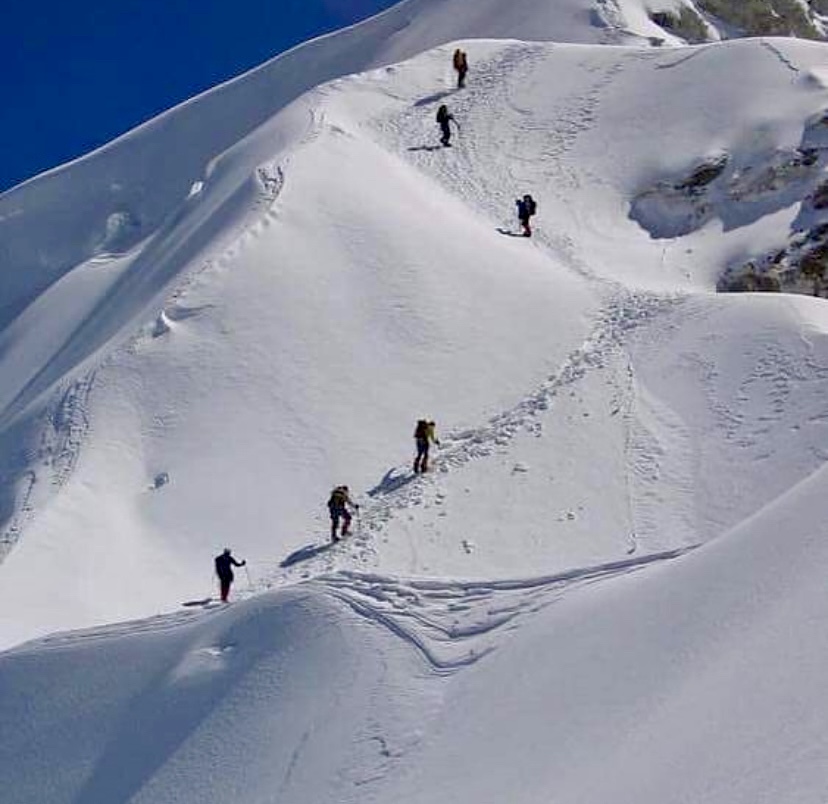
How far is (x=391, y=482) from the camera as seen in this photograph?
23.6 meters

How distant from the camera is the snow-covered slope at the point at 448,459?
12812 mm

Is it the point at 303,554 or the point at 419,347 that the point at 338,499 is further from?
the point at 419,347

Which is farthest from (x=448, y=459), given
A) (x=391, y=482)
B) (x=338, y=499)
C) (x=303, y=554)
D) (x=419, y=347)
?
(x=419, y=347)

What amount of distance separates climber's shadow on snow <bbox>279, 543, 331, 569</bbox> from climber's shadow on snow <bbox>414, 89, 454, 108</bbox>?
2037cm

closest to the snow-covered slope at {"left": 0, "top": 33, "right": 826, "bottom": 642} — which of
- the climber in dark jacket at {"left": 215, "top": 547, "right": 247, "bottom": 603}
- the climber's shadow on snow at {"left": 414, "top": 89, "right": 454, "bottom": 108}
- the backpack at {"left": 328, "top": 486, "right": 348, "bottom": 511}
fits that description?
the climber's shadow on snow at {"left": 414, "top": 89, "right": 454, "bottom": 108}

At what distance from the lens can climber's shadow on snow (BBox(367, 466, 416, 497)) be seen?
23.3 metres

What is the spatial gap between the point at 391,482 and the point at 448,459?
0.98m

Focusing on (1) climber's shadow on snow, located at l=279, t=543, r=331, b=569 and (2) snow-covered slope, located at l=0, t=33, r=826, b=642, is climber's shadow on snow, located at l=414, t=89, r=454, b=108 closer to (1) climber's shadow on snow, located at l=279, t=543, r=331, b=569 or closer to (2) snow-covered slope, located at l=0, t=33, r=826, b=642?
(2) snow-covered slope, located at l=0, t=33, r=826, b=642

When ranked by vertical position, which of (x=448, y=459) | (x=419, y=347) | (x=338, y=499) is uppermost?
(x=419, y=347)

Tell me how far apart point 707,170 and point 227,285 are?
37.8 feet

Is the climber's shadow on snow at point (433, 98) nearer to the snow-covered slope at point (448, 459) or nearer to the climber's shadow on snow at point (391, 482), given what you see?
the snow-covered slope at point (448, 459)

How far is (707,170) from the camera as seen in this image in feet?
111

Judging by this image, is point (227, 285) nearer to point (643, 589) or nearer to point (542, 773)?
point (643, 589)

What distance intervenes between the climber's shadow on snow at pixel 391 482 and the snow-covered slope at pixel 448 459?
0.08 metres
